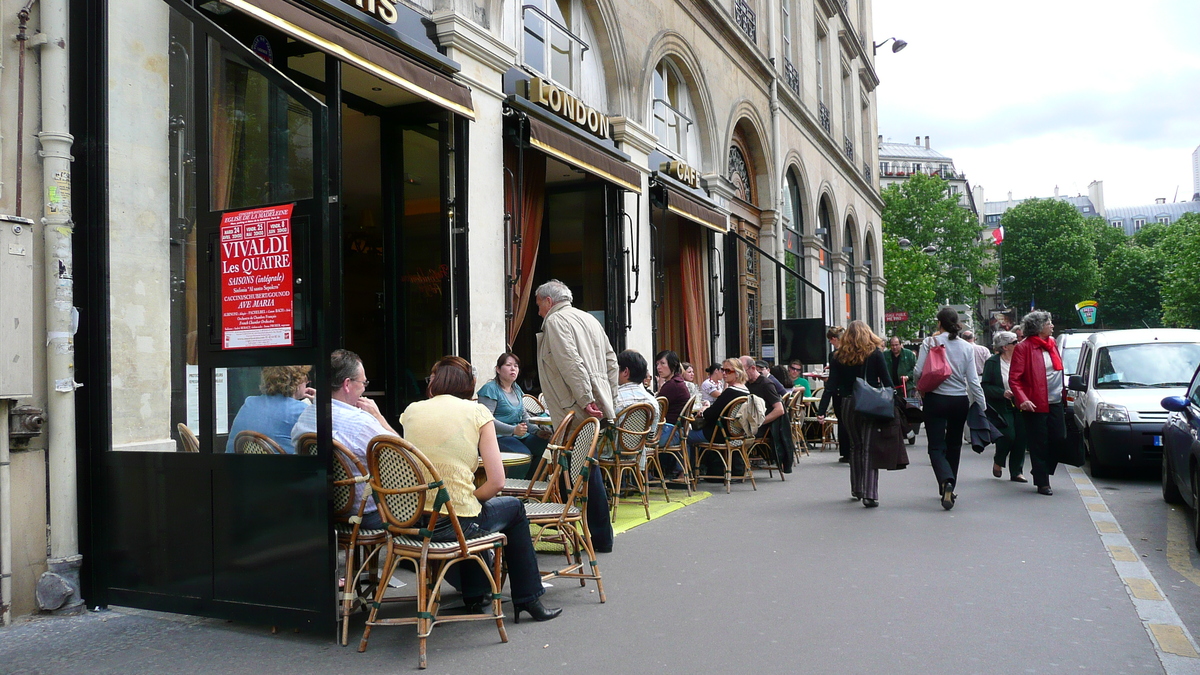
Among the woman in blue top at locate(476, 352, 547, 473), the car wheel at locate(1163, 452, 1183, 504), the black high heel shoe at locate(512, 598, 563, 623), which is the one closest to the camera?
the black high heel shoe at locate(512, 598, 563, 623)

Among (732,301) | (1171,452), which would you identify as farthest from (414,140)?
(732,301)

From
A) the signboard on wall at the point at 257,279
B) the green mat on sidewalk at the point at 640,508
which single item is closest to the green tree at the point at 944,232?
the green mat on sidewalk at the point at 640,508

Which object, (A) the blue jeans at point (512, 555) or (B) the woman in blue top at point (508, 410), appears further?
(B) the woman in blue top at point (508, 410)

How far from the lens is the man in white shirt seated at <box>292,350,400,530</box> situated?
4.32m

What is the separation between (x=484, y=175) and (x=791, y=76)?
13.7m

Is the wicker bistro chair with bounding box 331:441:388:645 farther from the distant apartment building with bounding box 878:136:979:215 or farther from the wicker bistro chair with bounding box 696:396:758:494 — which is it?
the distant apartment building with bounding box 878:136:979:215

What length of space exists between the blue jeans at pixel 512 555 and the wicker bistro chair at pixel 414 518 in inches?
8.5

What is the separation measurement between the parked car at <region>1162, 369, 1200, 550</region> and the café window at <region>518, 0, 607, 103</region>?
7.27m

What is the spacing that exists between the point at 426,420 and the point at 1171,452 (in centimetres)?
628

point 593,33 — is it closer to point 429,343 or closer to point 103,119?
point 429,343

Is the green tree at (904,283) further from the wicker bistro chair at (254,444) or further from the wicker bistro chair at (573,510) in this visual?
the wicker bistro chair at (254,444)

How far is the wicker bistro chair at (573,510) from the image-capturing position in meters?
4.90

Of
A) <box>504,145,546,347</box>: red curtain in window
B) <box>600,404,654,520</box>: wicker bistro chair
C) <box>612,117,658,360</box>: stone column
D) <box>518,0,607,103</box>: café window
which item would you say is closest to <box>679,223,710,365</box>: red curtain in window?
<box>612,117,658,360</box>: stone column

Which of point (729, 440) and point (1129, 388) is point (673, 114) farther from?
point (1129, 388)
